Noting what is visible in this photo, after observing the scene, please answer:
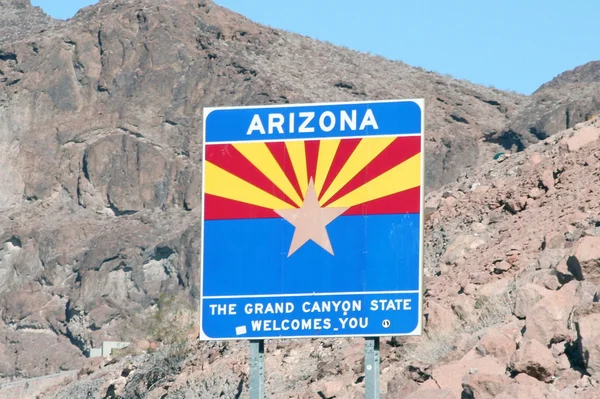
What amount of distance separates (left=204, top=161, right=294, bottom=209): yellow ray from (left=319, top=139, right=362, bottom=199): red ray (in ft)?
1.22

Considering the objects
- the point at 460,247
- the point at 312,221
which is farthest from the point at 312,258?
the point at 460,247

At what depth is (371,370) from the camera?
7.18 metres

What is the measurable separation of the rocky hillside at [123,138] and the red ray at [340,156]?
55810 mm

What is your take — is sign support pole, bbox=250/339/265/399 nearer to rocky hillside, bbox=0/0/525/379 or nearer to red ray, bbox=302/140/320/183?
red ray, bbox=302/140/320/183

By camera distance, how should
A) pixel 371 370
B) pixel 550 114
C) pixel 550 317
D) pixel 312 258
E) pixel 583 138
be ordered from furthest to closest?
1. pixel 550 114
2. pixel 583 138
3. pixel 550 317
4. pixel 312 258
5. pixel 371 370

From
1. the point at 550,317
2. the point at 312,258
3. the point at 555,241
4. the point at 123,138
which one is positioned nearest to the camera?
the point at 312,258

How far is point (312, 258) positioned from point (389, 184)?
0.57 meters

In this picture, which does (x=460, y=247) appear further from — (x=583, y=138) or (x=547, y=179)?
(x=583, y=138)

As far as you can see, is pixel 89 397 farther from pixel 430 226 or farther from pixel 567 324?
pixel 567 324

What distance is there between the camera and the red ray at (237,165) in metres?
7.80

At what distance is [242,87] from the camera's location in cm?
7706

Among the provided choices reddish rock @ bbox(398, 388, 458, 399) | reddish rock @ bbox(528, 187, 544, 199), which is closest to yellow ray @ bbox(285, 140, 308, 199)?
reddish rock @ bbox(398, 388, 458, 399)

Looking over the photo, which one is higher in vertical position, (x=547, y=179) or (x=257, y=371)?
(x=547, y=179)

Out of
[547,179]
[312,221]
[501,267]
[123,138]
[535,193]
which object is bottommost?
[312,221]
